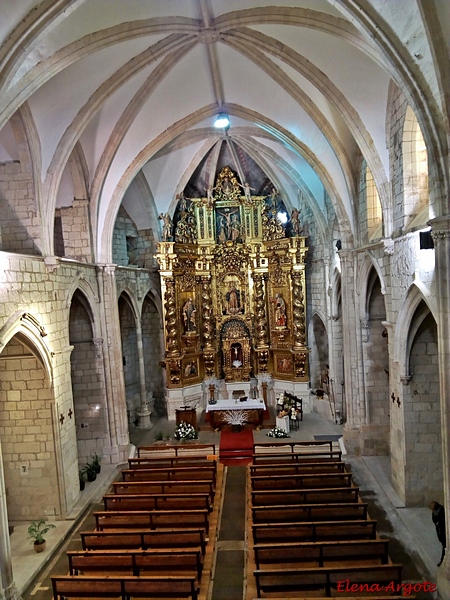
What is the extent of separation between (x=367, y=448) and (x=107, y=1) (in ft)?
47.7

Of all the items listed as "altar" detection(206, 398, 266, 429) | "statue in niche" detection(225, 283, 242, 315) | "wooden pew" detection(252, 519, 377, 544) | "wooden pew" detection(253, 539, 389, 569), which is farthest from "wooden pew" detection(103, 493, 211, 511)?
"statue in niche" detection(225, 283, 242, 315)

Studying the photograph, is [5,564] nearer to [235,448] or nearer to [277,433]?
[235,448]

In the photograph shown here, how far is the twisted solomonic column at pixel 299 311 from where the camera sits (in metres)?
19.9

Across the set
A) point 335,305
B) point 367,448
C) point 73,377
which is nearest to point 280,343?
point 335,305

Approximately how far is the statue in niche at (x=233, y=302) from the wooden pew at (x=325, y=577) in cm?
1429

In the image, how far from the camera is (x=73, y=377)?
49.3 feet

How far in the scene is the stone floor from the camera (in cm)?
898

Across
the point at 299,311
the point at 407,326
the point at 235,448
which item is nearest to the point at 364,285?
the point at 407,326

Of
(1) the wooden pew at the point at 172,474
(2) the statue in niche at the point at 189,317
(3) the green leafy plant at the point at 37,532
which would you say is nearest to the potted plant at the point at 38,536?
(3) the green leafy plant at the point at 37,532

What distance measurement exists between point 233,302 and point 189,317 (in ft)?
7.80

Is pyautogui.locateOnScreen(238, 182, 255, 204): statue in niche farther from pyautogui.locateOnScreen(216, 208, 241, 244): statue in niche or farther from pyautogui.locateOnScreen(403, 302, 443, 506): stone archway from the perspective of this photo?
pyautogui.locateOnScreen(403, 302, 443, 506): stone archway

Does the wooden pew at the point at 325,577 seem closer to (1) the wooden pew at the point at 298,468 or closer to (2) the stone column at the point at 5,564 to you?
(1) the wooden pew at the point at 298,468

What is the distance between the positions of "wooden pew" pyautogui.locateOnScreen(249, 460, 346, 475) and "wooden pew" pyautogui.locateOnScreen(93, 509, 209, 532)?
247cm

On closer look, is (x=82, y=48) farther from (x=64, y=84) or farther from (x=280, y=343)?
(x=280, y=343)
